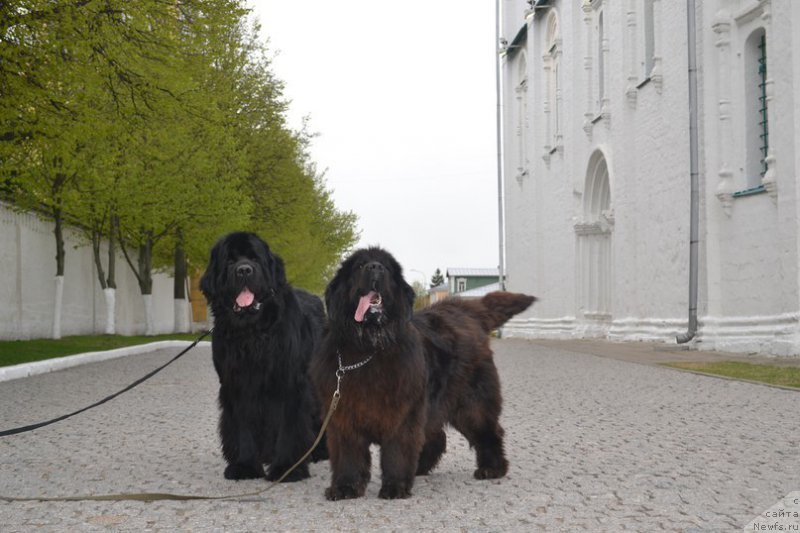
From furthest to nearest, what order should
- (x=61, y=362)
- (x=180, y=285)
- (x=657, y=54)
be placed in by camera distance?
1. (x=180, y=285)
2. (x=657, y=54)
3. (x=61, y=362)

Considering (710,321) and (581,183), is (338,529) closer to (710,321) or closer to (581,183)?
(710,321)

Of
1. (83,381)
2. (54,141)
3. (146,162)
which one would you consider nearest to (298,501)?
(83,381)

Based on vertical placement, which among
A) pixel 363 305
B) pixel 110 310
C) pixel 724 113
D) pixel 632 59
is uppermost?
pixel 632 59

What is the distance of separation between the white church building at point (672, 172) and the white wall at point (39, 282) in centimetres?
1613

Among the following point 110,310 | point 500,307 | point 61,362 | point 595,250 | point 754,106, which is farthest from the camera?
point 595,250

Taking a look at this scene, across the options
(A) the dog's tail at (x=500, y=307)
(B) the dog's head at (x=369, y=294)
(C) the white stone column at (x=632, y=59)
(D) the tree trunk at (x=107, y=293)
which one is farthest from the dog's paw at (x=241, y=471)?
(D) the tree trunk at (x=107, y=293)

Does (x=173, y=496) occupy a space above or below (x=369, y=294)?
below

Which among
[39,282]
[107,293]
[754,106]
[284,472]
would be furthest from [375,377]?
[107,293]

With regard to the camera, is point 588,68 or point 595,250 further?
point 595,250

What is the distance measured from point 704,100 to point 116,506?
20269mm

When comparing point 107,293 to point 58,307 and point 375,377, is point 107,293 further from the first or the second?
point 375,377

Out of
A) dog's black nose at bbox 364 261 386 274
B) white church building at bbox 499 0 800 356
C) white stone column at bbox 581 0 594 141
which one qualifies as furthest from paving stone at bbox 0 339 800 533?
white stone column at bbox 581 0 594 141

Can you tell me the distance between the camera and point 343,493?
18.4 feet

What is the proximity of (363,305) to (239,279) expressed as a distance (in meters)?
1.10
